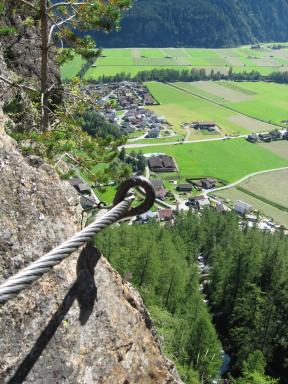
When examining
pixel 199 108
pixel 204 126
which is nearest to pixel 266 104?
pixel 199 108

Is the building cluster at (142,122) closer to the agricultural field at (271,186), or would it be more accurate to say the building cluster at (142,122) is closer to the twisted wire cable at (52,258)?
the agricultural field at (271,186)

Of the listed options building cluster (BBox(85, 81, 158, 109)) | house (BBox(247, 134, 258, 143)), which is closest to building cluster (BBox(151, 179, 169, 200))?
house (BBox(247, 134, 258, 143))

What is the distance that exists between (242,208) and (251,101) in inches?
3931

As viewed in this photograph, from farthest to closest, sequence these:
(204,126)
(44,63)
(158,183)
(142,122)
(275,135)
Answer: (142,122) < (204,126) < (275,135) < (158,183) < (44,63)

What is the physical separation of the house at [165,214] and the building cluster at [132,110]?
109 ft

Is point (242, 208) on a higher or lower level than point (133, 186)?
lower

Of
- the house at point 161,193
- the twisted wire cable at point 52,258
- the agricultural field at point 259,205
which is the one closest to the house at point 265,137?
the agricultural field at point 259,205

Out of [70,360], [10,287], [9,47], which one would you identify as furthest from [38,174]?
[9,47]

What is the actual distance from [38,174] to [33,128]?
15.0 ft

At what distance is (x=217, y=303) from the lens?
47281mm

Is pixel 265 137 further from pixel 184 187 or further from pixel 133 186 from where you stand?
pixel 133 186

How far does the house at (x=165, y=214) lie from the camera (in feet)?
267

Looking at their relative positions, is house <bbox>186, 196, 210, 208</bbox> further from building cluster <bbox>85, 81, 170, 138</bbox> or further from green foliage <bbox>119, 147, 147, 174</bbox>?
building cluster <bbox>85, 81, 170, 138</bbox>

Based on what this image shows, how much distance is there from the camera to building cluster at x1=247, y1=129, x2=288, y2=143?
130m
